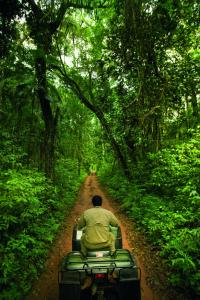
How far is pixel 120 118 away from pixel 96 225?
40.4 ft

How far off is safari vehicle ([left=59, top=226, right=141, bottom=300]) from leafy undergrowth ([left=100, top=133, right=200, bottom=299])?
1.80 meters

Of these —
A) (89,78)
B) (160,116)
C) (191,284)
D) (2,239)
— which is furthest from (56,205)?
(89,78)

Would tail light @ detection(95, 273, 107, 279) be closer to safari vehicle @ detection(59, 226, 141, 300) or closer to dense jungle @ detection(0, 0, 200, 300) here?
safari vehicle @ detection(59, 226, 141, 300)

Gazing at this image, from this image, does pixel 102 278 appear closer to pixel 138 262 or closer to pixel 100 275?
pixel 100 275

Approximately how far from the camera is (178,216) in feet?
23.6

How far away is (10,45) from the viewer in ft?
24.6

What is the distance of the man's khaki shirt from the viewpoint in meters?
4.45

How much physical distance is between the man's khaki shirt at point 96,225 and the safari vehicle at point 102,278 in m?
0.33

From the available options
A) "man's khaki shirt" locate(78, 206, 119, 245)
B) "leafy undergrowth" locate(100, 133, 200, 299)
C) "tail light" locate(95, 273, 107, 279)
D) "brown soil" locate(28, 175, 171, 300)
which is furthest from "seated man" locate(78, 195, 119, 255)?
"leafy undergrowth" locate(100, 133, 200, 299)

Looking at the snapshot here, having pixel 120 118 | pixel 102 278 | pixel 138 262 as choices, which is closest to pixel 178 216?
pixel 138 262

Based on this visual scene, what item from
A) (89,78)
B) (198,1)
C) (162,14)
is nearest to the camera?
(198,1)

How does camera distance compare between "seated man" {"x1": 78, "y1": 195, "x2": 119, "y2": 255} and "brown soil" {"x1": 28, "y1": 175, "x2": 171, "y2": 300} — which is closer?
"seated man" {"x1": 78, "y1": 195, "x2": 119, "y2": 255}

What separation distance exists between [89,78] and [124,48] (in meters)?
4.97

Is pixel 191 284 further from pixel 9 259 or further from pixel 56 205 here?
pixel 56 205
